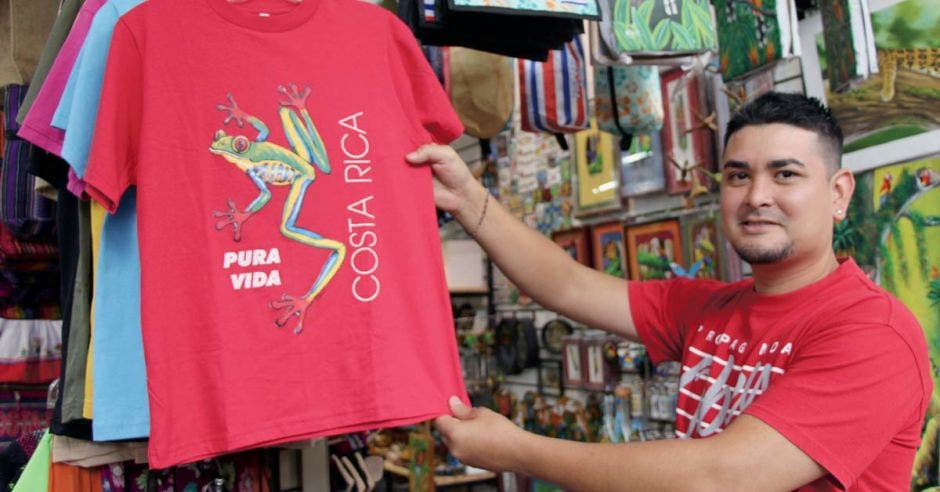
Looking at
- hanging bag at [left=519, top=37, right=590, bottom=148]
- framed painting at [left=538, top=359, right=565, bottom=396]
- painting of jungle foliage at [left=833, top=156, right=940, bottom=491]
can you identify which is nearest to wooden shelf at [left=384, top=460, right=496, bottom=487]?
framed painting at [left=538, top=359, right=565, bottom=396]

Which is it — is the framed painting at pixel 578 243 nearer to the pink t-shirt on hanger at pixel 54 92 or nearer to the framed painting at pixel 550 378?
the framed painting at pixel 550 378

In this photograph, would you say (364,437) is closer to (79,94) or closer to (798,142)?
(79,94)

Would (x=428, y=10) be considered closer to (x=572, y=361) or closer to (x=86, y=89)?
(x=86, y=89)

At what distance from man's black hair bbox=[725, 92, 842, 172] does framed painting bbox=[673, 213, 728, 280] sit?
5.21 feet

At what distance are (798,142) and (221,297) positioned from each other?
1.11 m

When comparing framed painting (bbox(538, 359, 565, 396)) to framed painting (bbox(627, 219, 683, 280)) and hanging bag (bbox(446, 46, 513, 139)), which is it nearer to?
framed painting (bbox(627, 219, 683, 280))

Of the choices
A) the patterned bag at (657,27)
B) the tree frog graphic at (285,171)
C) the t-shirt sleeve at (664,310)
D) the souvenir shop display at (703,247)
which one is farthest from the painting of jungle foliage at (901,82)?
the tree frog graphic at (285,171)

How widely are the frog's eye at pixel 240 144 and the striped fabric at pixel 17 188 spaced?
89 centimetres

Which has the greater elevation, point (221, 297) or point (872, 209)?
point (872, 209)

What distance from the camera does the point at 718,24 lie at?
244 centimetres

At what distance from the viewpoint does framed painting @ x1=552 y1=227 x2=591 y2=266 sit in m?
4.11

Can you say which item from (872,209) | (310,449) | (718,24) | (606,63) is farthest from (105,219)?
(872,209)

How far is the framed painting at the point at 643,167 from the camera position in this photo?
Answer: 138 inches

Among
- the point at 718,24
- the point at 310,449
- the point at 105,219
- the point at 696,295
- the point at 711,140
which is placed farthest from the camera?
the point at 711,140
